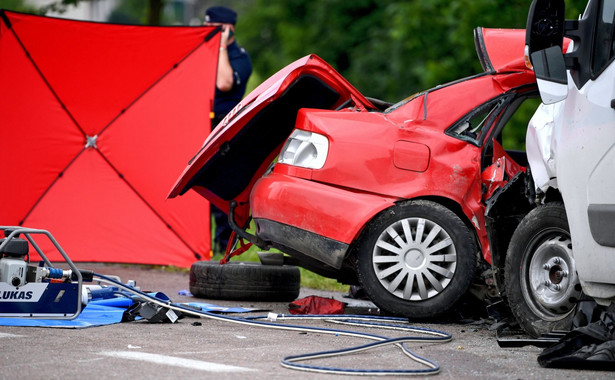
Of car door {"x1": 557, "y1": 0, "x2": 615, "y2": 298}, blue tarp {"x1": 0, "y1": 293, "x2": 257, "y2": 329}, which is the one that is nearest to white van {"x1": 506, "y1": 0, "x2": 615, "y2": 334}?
car door {"x1": 557, "y1": 0, "x2": 615, "y2": 298}

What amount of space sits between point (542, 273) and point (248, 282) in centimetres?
301

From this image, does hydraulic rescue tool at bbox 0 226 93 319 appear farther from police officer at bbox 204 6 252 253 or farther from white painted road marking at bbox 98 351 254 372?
police officer at bbox 204 6 252 253

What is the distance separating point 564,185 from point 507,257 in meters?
0.88

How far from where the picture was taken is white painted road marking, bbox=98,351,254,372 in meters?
5.09

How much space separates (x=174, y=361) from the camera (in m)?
5.28

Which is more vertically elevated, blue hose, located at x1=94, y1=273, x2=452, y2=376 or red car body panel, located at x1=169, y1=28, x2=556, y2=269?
red car body panel, located at x1=169, y1=28, x2=556, y2=269

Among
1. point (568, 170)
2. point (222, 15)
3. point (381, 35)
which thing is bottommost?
point (568, 170)

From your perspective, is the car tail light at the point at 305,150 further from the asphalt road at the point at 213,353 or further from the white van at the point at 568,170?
the white van at the point at 568,170

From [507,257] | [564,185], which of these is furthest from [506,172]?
[564,185]

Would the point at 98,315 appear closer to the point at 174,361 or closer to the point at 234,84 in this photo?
the point at 174,361

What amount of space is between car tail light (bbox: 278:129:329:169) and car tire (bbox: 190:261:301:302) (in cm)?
137

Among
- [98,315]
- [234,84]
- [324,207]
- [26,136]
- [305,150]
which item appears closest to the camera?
[98,315]

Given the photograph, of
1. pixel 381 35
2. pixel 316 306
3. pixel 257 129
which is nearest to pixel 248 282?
pixel 316 306

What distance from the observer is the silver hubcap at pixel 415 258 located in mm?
7109
